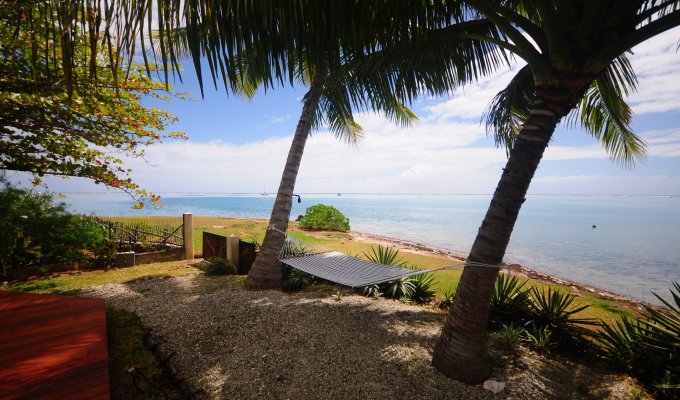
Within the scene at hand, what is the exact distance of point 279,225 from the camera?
5562 mm

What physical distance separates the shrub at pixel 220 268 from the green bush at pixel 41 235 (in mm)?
2887

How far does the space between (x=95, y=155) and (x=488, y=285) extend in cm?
670

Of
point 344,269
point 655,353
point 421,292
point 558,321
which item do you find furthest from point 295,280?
point 655,353

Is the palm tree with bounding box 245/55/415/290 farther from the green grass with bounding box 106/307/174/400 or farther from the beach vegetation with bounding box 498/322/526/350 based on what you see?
the beach vegetation with bounding box 498/322/526/350

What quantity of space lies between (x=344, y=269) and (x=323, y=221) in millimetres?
13393

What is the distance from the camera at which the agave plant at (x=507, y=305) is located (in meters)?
4.14

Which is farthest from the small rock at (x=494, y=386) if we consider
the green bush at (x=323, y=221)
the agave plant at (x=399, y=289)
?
the green bush at (x=323, y=221)

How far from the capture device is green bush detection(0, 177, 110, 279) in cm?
600

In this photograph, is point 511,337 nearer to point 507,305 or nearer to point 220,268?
point 507,305

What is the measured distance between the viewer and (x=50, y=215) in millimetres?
6578

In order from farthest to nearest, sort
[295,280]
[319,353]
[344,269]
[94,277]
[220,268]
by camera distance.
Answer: [220,268] → [94,277] → [295,280] → [344,269] → [319,353]

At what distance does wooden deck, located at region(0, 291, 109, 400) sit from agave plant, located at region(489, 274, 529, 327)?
4.55 metres

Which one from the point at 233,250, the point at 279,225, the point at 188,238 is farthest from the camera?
the point at 188,238

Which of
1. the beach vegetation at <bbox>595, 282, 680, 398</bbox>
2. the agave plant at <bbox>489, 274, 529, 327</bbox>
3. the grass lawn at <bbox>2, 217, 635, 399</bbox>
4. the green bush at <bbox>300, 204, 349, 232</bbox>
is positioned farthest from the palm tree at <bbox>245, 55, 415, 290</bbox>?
the green bush at <bbox>300, 204, 349, 232</bbox>
